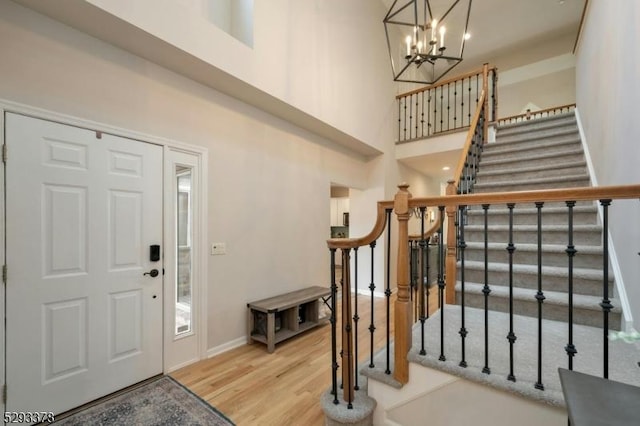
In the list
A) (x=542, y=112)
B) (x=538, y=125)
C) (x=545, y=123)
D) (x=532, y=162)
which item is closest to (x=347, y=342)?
(x=532, y=162)

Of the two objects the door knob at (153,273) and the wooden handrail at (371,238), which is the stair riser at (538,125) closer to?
the wooden handrail at (371,238)

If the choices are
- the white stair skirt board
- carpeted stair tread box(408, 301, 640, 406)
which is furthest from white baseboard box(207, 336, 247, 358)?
carpeted stair tread box(408, 301, 640, 406)

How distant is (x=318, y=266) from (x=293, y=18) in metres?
3.26

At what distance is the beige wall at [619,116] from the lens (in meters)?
1.99

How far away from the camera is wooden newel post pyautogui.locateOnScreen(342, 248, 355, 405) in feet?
5.74

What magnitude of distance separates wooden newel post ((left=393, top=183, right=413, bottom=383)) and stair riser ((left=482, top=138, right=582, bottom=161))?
3356 mm

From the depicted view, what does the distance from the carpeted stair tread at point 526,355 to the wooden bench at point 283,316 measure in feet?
5.01

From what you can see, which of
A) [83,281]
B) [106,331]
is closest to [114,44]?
[83,281]

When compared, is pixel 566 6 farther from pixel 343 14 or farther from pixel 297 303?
pixel 297 303

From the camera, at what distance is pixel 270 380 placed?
2.42 meters

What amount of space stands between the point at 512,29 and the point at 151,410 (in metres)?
8.67

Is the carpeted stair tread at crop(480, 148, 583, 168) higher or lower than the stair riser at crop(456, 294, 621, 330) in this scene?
higher

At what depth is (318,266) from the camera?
4.23 metres

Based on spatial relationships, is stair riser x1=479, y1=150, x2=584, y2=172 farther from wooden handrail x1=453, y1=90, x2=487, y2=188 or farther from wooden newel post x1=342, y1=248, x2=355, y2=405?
wooden newel post x1=342, y1=248, x2=355, y2=405
